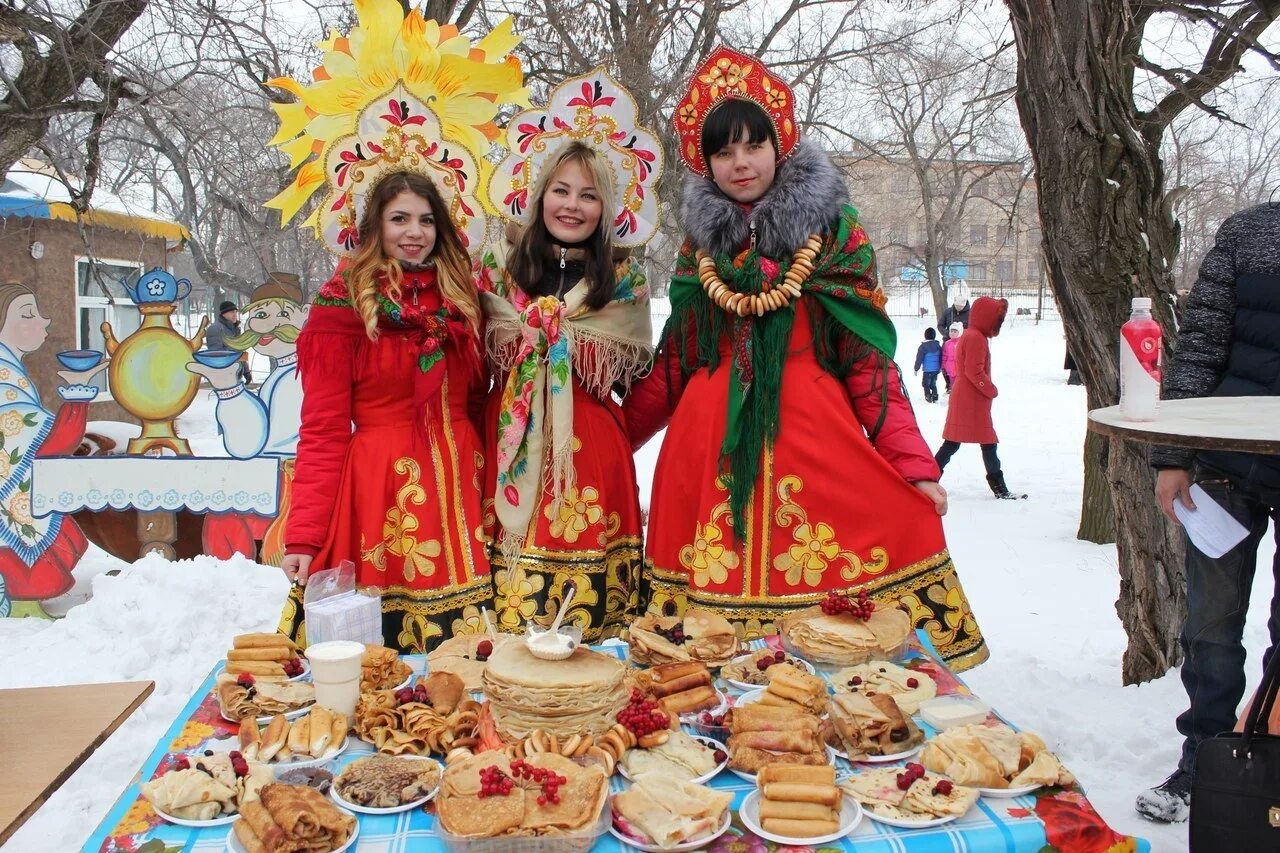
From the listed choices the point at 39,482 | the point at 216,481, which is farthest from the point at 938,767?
the point at 39,482

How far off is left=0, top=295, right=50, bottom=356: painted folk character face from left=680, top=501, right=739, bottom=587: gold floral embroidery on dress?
4012 mm

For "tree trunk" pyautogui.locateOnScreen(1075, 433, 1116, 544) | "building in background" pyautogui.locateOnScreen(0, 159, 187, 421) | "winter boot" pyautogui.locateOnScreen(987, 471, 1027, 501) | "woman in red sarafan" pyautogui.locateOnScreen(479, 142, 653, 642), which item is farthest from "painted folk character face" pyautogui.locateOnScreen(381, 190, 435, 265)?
"building in background" pyautogui.locateOnScreen(0, 159, 187, 421)

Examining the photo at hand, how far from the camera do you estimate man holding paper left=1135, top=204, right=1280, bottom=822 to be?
2645 mm

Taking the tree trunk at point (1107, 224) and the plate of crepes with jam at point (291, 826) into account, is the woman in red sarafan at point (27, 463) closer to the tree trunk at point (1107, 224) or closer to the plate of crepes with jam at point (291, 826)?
the plate of crepes with jam at point (291, 826)

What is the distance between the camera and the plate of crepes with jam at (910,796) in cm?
154

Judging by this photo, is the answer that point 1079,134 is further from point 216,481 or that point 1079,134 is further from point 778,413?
point 216,481

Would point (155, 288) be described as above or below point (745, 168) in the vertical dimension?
below

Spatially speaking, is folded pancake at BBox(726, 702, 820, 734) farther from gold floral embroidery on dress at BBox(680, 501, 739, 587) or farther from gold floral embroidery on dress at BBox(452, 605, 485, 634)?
gold floral embroidery on dress at BBox(452, 605, 485, 634)

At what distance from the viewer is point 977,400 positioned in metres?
8.05

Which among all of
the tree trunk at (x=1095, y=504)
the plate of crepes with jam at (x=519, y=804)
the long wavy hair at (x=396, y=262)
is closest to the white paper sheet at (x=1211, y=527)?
the plate of crepes with jam at (x=519, y=804)

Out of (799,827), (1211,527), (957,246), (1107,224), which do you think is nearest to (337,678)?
(799,827)

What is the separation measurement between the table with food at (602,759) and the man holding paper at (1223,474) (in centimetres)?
108

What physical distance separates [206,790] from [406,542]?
50.9 inches

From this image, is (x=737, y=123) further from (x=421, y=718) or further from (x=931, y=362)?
(x=931, y=362)
